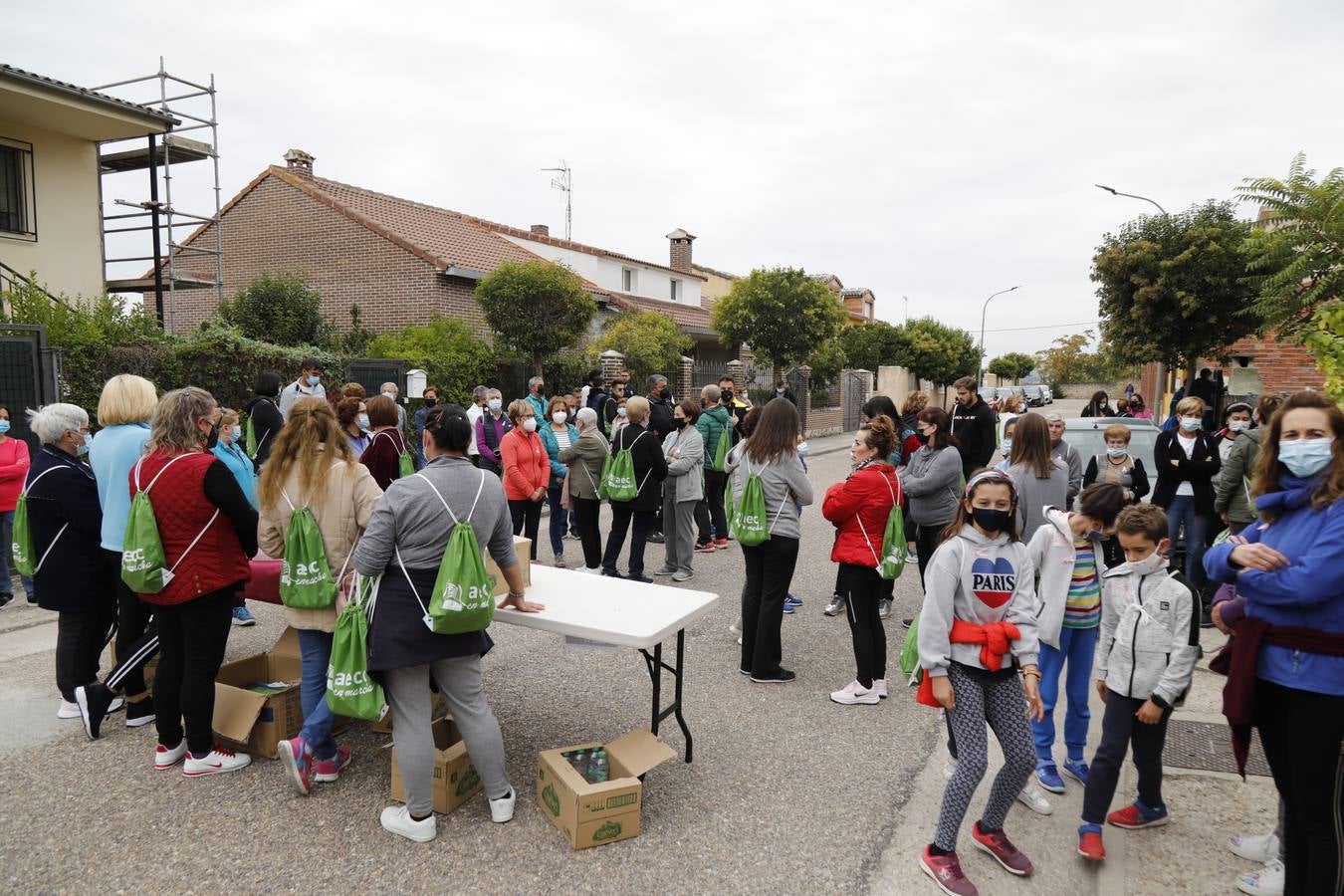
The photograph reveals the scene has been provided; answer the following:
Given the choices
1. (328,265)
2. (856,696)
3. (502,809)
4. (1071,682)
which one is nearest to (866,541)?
(856,696)

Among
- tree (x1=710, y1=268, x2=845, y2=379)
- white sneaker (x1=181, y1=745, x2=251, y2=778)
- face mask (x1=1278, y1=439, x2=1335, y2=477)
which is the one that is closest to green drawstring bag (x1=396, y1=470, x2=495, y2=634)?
white sneaker (x1=181, y1=745, x2=251, y2=778)

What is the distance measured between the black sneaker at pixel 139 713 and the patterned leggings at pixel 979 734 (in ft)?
14.3

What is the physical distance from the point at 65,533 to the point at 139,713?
3.76 ft

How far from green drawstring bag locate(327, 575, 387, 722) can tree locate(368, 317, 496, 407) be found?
1148 cm

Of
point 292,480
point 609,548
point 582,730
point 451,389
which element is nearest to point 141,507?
point 292,480

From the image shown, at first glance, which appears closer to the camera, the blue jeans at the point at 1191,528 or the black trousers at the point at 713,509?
the blue jeans at the point at 1191,528

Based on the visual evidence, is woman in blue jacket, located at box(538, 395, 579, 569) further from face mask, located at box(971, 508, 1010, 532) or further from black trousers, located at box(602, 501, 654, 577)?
face mask, located at box(971, 508, 1010, 532)

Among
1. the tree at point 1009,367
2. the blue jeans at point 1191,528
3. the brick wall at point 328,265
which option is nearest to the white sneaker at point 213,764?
the blue jeans at point 1191,528

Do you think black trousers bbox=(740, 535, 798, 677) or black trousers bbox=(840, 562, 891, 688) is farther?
black trousers bbox=(740, 535, 798, 677)

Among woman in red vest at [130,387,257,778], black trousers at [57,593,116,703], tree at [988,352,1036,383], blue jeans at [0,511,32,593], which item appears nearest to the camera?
woman in red vest at [130,387,257,778]

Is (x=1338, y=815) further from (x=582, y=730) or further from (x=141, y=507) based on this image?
(x=141, y=507)

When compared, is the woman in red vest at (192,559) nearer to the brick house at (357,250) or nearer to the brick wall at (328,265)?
the brick house at (357,250)

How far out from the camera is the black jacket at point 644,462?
734cm

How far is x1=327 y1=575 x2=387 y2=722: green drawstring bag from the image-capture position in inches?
130
